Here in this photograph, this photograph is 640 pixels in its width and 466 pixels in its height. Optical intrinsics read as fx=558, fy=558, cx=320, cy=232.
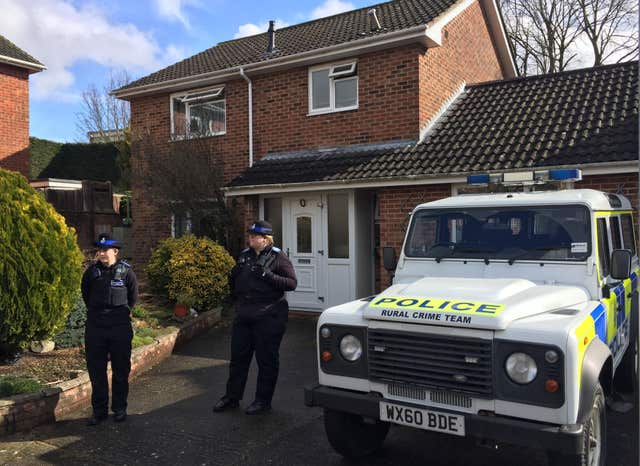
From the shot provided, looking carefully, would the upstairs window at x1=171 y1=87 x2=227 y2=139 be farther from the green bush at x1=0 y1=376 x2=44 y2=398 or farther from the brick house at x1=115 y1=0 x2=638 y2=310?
the green bush at x1=0 y1=376 x2=44 y2=398

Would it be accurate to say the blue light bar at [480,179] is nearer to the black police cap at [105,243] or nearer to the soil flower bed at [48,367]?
the black police cap at [105,243]

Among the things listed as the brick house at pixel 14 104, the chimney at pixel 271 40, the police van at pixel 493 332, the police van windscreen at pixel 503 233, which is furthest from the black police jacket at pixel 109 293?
the brick house at pixel 14 104

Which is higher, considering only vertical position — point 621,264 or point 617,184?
point 617,184

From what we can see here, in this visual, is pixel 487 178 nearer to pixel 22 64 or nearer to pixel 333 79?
pixel 333 79

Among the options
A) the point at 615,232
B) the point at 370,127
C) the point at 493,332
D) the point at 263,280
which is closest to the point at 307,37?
the point at 370,127

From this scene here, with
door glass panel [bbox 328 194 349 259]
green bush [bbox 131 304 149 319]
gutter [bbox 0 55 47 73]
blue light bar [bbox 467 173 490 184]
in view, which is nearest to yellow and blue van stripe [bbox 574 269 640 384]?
blue light bar [bbox 467 173 490 184]

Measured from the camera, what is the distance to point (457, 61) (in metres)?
11.9

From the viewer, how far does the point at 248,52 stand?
529 inches

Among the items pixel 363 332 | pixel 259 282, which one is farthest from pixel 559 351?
pixel 259 282

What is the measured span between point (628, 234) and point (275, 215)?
6.59 metres

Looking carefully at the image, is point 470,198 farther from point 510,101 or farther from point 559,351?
point 510,101

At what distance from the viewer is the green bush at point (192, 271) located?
29.9 feet

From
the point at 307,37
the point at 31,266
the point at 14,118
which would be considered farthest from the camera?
the point at 14,118

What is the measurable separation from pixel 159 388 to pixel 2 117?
14.5 m
